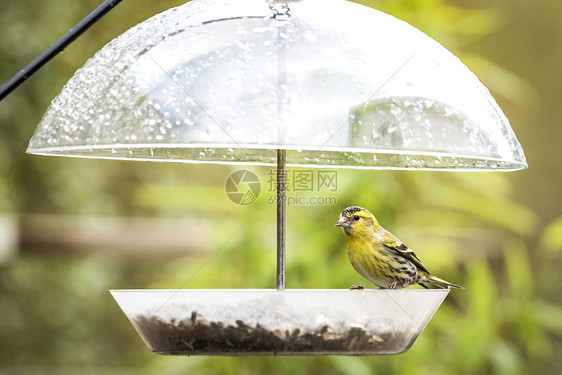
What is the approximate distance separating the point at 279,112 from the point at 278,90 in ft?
0.12

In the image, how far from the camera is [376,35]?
1051 millimetres

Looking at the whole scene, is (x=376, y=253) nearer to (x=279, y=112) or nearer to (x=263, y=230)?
(x=279, y=112)

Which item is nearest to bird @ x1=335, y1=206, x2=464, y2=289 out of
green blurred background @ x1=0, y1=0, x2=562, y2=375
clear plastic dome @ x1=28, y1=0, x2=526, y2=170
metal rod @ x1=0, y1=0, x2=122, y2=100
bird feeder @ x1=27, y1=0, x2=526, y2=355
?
bird feeder @ x1=27, y1=0, x2=526, y2=355

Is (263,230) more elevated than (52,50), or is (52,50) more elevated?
(52,50)

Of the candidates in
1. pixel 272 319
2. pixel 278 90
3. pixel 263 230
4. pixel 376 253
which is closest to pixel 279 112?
pixel 278 90

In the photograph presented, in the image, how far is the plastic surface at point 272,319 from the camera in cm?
105

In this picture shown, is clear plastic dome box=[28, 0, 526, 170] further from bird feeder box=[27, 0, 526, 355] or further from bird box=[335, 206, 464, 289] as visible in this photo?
bird box=[335, 206, 464, 289]

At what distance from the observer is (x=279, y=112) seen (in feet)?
2.89

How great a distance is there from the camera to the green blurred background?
269cm

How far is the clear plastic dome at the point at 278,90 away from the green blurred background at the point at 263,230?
5.02ft

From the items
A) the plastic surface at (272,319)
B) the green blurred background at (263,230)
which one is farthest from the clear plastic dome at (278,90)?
the green blurred background at (263,230)

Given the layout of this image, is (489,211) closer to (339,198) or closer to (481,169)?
(339,198)

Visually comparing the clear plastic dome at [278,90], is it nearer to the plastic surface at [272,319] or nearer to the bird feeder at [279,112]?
the bird feeder at [279,112]

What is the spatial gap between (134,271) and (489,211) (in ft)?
7.76
